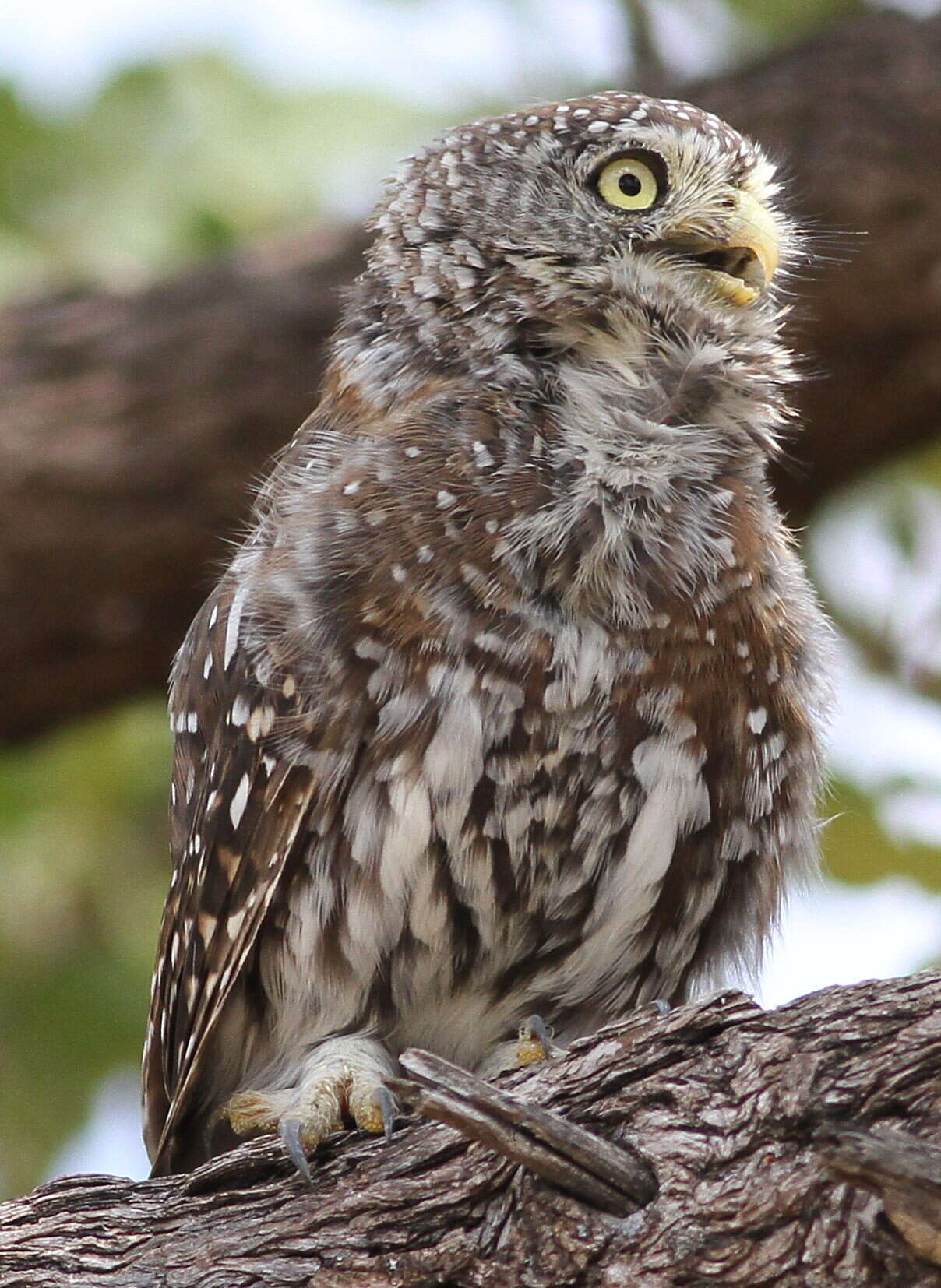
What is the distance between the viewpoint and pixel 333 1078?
359 cm

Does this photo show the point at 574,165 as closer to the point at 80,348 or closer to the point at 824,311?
the point at 824,311

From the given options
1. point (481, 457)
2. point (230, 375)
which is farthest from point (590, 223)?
point (230, 375)

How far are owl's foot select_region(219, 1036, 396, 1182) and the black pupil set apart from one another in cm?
183

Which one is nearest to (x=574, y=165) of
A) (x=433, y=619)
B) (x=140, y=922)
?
(x=433, y=619)

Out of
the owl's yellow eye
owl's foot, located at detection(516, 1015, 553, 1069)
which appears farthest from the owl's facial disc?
owl's foot, located at detection(516, 1015, 553, 1069)

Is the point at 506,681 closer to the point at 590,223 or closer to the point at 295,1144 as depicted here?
the point at 295,1144

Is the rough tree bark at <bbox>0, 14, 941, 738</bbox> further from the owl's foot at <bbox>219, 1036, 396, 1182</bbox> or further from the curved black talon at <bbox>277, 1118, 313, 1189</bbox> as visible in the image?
the curved black talon at <bbox>277, 1118, 313, 1189</bbox>

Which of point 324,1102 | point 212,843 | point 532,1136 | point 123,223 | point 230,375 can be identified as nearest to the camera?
point 532,1136

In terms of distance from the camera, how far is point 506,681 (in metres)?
3.58

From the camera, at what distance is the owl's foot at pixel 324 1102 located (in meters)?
3.42

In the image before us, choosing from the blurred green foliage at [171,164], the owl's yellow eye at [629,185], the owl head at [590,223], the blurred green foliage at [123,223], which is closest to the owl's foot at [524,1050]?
the owl head at [590,223]

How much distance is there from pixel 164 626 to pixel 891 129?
2917 millimetres

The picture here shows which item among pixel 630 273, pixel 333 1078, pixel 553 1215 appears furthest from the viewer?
pixel 630 273

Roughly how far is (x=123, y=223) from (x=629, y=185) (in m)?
3.60
